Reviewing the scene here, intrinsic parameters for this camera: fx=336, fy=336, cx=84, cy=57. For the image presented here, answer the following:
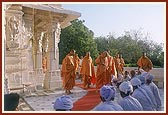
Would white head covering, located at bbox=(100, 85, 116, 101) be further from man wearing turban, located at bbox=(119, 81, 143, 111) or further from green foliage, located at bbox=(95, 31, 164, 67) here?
green foliage, located at bbox=(95, 31, 164, 67)

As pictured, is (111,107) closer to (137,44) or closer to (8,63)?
(8,63)

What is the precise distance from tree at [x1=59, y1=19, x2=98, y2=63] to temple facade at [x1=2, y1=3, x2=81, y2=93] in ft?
9.21

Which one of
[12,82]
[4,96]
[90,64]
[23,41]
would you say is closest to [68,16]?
[90,64]

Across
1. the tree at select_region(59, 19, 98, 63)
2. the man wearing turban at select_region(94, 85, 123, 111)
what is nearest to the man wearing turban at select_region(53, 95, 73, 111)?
the man wearing turban at select_region(94, 85, 123, 111)

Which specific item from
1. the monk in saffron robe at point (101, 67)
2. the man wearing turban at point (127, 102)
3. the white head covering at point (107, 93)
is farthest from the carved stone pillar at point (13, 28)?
the white head covering at point (107, 93)

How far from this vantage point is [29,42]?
19.3 feet

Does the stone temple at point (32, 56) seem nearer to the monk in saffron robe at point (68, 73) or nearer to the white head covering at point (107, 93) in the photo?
the monk in saffron robe at point (68, 73)

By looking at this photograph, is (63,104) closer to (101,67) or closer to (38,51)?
(101,67)

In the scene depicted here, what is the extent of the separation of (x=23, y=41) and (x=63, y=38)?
634cm

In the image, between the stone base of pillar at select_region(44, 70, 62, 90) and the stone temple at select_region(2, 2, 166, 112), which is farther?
the stone base of pillar at select_region(44, 70, 62, 90)

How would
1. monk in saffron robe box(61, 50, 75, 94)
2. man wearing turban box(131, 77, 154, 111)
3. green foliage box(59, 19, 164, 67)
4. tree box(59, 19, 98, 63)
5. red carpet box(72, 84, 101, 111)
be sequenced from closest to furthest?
man wearing turban box(131, 77, 154, 111) < red carpet box(72, 84, 101, 111) < monk in saffron robe box(61, 50, 75, 94) < green foliage box(59, 19, 164, 67) < tree box(59, 19, 98, 63)

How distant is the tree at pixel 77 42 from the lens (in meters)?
11.1

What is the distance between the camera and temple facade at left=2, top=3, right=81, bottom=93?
4590 millimetres

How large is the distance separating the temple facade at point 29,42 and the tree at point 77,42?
9.21 ft
